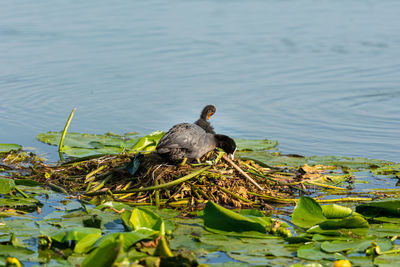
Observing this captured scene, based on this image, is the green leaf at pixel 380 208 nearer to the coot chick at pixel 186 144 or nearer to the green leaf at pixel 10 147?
the coot chick at pixel 186 144

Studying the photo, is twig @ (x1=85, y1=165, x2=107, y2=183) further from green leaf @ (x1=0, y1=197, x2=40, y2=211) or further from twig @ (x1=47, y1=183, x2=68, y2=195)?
green leaf @ (x1=0, y1=197, x2=40, y2=211)

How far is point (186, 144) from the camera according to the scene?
22.0 ft

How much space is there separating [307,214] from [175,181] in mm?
1423

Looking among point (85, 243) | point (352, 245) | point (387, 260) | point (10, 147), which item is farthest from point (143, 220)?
point (10, 147)

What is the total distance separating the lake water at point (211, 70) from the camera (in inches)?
419

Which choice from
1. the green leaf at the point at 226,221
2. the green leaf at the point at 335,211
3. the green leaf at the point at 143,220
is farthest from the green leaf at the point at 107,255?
the green leaf at the point at 335,211

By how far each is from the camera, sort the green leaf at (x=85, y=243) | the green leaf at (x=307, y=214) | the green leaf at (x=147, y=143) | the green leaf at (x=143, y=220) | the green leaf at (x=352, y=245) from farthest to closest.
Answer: the green leaf at (x=147, y=143) → the green leaf at (x=307, y=214) → the green leaf at (x=143, y=220) → the green leaf at (x=352, y=245) → the green leaf at (x=85, y=243)

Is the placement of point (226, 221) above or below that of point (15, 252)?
above

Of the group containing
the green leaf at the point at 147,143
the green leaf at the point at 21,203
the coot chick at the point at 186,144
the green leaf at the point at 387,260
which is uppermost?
the coot chick at the point at 186,144

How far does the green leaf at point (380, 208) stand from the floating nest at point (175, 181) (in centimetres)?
85

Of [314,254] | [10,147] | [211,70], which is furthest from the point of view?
[211,70]

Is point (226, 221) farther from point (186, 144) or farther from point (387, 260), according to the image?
point (186, 144)

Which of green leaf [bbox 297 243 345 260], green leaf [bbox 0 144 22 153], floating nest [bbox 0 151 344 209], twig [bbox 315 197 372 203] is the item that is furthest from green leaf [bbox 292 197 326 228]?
green leaf [bbox 0 144 22 153]

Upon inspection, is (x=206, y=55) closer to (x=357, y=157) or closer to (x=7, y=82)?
(x=7, y=82)
